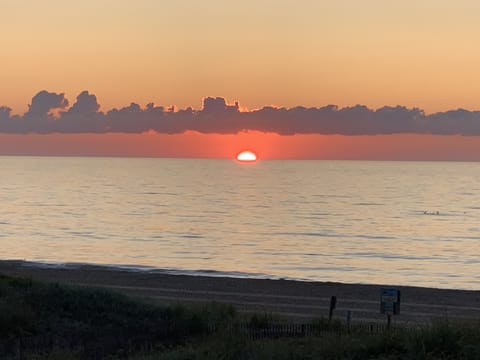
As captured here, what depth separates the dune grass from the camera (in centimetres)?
1516

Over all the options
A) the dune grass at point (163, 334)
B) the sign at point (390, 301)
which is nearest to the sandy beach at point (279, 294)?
the dune grass at point (163, 334)

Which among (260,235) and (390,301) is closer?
(390,301)

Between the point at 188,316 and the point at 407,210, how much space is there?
9022cm

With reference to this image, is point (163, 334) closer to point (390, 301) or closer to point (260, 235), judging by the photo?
point (390, 301)

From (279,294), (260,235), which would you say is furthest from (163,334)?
(260,235)

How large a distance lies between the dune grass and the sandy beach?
5.55m

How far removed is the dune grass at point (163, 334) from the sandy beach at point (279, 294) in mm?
5550

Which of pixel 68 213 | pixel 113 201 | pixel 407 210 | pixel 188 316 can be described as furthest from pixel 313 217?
pixel 188 316

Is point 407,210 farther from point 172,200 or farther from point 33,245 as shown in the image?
point 33,245

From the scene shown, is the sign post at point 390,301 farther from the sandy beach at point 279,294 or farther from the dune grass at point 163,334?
the sandy beach at point 279,294

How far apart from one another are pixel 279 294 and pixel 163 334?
598 inches

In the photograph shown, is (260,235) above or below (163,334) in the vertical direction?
above

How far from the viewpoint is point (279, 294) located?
33.8m

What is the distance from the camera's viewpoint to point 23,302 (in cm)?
2041
